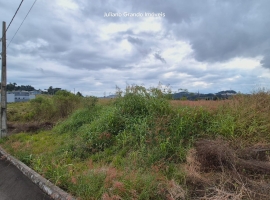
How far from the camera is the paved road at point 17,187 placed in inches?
142

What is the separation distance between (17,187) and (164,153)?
321cm

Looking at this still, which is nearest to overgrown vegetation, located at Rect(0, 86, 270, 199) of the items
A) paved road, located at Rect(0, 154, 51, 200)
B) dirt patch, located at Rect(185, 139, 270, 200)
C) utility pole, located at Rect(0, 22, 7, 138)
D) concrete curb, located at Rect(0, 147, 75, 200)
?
dirt patch, located at Rect(185, 139, 270, 200)

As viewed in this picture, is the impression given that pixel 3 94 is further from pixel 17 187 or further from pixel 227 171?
pixel 227 171

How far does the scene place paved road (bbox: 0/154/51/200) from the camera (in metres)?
3.60

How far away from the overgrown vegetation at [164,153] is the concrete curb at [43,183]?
0.12 meters

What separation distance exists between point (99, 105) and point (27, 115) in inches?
308

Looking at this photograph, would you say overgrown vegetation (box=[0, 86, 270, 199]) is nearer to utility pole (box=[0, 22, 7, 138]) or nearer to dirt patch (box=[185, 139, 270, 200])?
dirt patch (box=[185, 139, 270, 200])

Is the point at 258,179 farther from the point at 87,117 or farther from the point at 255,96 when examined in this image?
the point at 87,117

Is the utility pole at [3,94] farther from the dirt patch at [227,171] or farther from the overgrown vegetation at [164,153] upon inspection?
the dirt patch at [227,171]

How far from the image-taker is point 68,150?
17.9ft

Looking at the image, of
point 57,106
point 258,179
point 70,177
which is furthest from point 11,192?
point 57,106

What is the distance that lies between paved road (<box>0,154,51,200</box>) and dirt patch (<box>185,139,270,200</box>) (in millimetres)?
2638

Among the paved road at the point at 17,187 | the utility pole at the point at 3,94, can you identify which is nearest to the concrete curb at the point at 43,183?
the paved road at the point at 17,187

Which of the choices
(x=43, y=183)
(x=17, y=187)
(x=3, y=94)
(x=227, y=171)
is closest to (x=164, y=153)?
(x=227, y=171)
